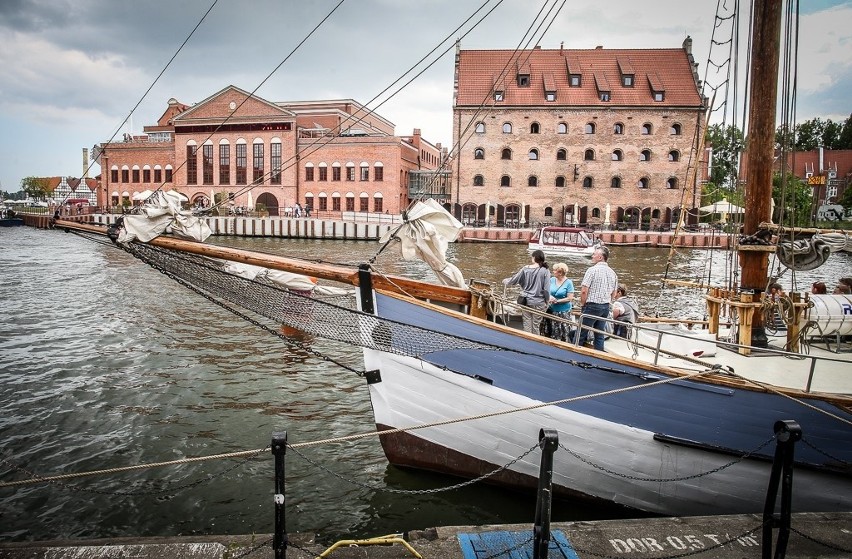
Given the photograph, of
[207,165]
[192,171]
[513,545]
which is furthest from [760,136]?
[192,171]

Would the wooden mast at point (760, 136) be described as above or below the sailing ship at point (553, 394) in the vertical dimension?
Answer: above

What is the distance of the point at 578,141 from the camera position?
46.4m

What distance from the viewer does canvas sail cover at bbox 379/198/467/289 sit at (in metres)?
6.05

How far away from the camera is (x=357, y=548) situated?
13.8ft

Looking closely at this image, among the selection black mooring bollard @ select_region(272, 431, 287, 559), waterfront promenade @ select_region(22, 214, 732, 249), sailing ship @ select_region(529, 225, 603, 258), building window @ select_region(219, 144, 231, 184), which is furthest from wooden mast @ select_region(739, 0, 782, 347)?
building window @ select_region(219, 144, 231, 184)


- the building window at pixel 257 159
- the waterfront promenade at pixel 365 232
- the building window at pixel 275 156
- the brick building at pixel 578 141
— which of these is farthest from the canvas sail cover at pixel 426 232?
the building window at pixel 257 159

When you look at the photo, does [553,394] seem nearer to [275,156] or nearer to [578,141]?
[578,141]

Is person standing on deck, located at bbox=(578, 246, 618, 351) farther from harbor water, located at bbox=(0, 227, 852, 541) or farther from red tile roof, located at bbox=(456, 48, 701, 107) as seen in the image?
red tile roof, located at bbox=(456, 48, 701, 107)

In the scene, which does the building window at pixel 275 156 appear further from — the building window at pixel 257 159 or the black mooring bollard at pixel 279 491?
the black mooring bollard at pixel 279 491

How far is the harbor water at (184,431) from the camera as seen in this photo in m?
5.93

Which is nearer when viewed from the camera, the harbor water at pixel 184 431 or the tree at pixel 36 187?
the harbor water at pixel 184 431

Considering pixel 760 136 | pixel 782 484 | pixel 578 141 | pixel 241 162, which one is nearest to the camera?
pixel 782 484

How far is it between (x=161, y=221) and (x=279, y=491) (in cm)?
376

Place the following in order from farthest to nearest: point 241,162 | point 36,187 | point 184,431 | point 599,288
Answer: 1. point 36,187
2. point 241,162
3. point 184,431
4. point 599,288
